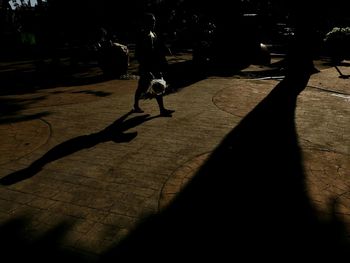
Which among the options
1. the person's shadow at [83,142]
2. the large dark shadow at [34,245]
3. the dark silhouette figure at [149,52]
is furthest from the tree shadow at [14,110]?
the large dark shadow at [34,245]

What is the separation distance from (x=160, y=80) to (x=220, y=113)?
4.83 feet

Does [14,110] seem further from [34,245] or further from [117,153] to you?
[34,245]

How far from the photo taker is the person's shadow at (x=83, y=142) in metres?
4.13

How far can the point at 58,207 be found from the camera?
3.37m

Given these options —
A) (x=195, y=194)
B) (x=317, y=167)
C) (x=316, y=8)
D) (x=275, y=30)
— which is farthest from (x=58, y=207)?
(x=275, y=30)

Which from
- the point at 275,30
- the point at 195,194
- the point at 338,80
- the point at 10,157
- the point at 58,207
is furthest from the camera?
the point at 275,30

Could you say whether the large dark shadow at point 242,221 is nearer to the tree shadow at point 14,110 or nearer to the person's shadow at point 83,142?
the person's shadow at point 83,142

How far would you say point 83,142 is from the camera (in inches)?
202

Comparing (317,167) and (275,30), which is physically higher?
(275,30)

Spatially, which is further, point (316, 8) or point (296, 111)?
point (316, 8)

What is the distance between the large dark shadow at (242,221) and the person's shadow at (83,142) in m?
1.85

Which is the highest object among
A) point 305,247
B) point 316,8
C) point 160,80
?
point 316,8

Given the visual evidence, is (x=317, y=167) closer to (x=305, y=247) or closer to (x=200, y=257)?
(x=305, y=247)

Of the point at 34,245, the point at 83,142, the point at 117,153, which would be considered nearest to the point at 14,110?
the point at 83,142
